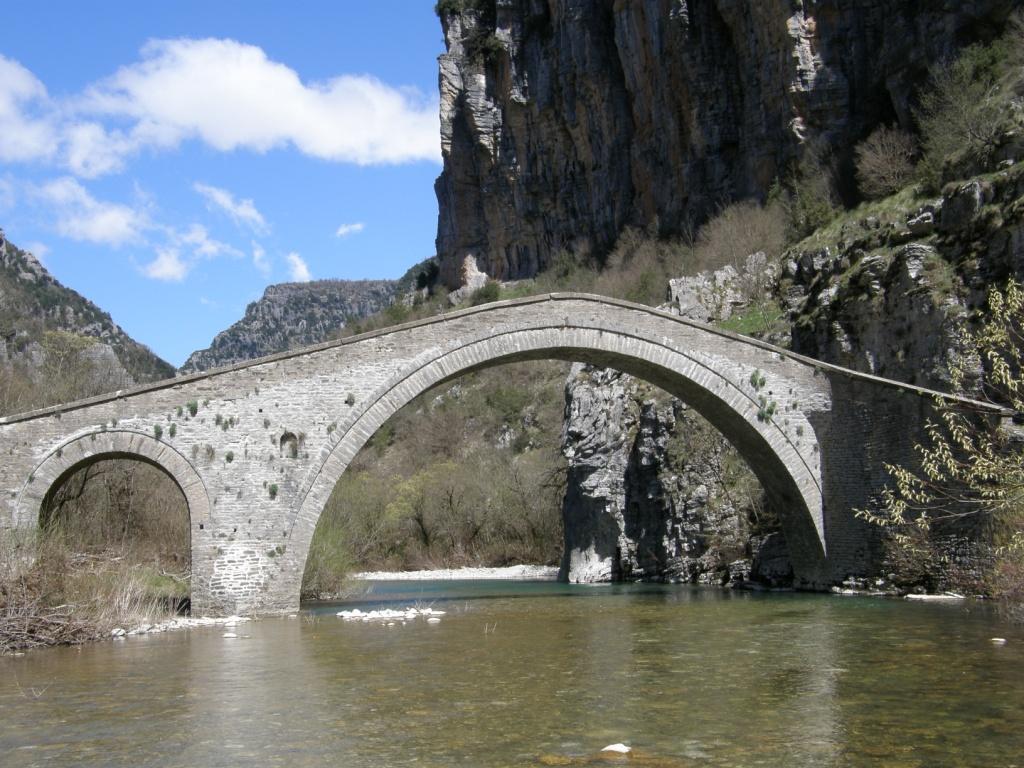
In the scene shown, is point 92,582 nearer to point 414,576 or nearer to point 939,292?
point 939,292

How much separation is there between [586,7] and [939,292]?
128 feet

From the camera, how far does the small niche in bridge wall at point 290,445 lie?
1628 centimetres

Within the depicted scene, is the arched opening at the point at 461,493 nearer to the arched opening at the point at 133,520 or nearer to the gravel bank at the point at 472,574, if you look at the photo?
the gravel bank at the point at 472,574

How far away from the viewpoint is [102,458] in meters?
15.7

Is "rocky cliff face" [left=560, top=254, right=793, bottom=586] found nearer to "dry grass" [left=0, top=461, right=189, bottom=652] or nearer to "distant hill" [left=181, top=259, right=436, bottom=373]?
"dry grass" [left=0, top=461, right=189, bottom=652]

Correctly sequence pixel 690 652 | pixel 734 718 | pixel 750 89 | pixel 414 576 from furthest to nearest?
pixel 750 89
pixel 414 576
pixel 690 652
pixel 734 718

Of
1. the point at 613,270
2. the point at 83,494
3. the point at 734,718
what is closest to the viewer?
the point at 734,718

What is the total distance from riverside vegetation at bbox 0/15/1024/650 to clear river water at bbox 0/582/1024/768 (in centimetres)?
115

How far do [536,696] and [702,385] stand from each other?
11270mm

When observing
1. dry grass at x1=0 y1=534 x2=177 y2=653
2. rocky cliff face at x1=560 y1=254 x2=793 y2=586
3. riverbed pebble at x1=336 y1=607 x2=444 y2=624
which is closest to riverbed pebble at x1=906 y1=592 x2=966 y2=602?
rocky cliff face at x1=560 y1=254 x2=793 y2=586

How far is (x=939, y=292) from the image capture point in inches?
722

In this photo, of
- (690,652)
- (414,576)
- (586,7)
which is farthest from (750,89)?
(690,652)

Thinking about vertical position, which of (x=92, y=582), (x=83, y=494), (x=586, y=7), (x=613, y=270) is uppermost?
(x=586, y=7)

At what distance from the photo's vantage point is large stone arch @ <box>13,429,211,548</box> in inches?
590
